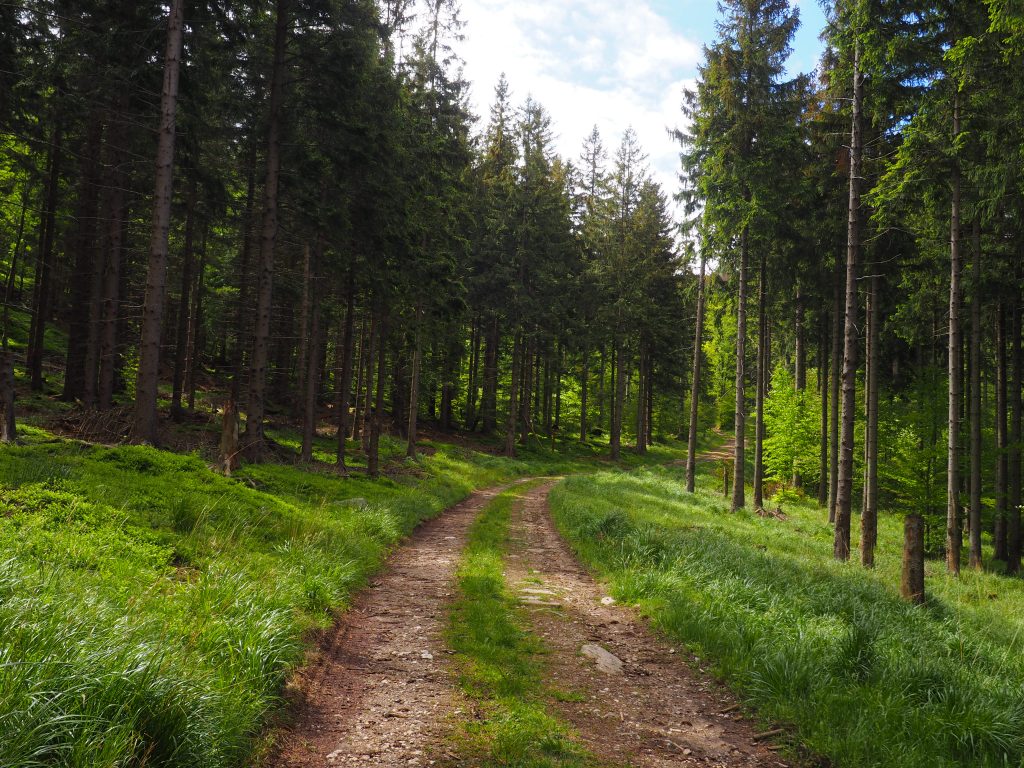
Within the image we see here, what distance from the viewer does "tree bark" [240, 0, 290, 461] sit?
47.7 feet

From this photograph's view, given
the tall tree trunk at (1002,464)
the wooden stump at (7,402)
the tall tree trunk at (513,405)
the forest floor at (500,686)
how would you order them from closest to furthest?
the forest floor at (500,686) → the wooden stump at (7,402) → the tall tree trunk at (1002,464) → the tall tree trunk at (513,405)

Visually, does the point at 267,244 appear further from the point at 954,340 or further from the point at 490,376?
the point at 490,376

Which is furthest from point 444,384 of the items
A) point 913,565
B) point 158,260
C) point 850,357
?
point 913,565

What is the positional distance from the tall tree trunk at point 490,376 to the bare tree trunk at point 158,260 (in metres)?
24.8

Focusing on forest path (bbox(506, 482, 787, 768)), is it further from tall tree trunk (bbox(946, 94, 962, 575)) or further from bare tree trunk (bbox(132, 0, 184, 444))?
tall tree trunk (bbox(946, 94, 962, 575))

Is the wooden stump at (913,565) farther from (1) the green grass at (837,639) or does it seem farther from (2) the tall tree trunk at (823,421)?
(2) the tall tree trunk at (823,421)

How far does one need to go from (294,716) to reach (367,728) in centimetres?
60

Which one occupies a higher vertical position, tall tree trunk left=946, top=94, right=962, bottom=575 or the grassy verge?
tall tree trunk left=946, top=94, right=962, bottom=575

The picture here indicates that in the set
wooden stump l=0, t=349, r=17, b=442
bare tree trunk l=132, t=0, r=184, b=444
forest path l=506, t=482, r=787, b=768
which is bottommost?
forest path l=506, t=482, r=787, b=768

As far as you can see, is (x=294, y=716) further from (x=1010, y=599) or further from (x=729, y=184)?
(x=729, y=184)

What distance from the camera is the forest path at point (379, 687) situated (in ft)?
12.5

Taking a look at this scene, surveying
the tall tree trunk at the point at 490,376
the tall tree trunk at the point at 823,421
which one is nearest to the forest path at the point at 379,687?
the tall tree trunk at the point at 823,421

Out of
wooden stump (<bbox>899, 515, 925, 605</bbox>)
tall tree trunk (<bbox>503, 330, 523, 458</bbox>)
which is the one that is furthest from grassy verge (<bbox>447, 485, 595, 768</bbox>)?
tall tree trunk (<bbox>503, 330, 523, 458</bbox>)

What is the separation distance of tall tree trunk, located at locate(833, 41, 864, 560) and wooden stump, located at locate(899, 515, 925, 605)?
395cm
